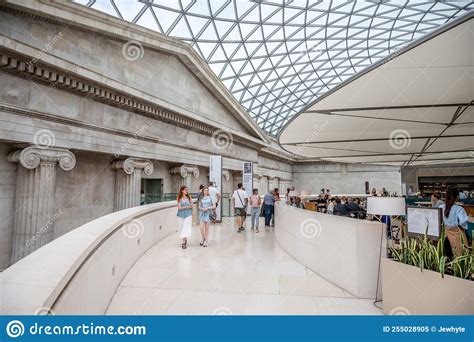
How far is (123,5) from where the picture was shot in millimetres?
18859

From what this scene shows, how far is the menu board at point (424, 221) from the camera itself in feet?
12.9

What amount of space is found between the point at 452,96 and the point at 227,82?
2514 centimetres

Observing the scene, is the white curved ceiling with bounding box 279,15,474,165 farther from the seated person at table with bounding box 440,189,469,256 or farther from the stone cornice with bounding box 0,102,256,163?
the stone cornice with bounding box 0,102,256,163

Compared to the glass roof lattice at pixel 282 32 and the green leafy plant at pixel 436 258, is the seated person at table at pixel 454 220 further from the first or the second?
the glass roof lattice at pixel 282 32

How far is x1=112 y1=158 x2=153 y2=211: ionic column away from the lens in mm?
13406

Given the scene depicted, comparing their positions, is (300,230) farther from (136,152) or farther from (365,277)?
(136,152)

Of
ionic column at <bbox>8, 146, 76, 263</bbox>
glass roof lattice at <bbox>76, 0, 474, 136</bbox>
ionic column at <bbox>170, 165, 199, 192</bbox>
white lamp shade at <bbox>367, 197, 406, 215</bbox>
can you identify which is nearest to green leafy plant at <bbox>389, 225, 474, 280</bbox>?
white lamp shade at <bbox>367, 197, 406, 215</bbox>

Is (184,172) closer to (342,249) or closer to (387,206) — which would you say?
(342,249)

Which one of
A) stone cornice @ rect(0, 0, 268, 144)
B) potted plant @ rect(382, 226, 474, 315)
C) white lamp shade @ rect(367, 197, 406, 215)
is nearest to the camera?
potted plant @ rect(382, 226, 474, 315)

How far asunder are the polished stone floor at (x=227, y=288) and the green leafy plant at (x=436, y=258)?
1127 millimetres

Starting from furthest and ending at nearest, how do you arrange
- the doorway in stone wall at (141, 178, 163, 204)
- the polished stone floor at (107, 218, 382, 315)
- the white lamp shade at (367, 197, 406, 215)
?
1. the doorway in stone wall at (141, 178, 163, 204)
2. the white lamp shade at (367, 197, 406, 215)
3. the polished stone floor at (107, 218, 382, 315)

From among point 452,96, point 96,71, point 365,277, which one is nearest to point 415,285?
point 365,277

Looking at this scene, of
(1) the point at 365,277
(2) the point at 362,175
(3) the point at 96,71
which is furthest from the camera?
(2) the point at 362,175

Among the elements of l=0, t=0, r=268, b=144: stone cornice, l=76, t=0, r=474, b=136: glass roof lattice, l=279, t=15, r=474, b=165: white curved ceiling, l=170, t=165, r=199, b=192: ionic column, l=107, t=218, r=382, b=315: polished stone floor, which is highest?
l=76, t=0, r=474, b=136: glass roof lattice
